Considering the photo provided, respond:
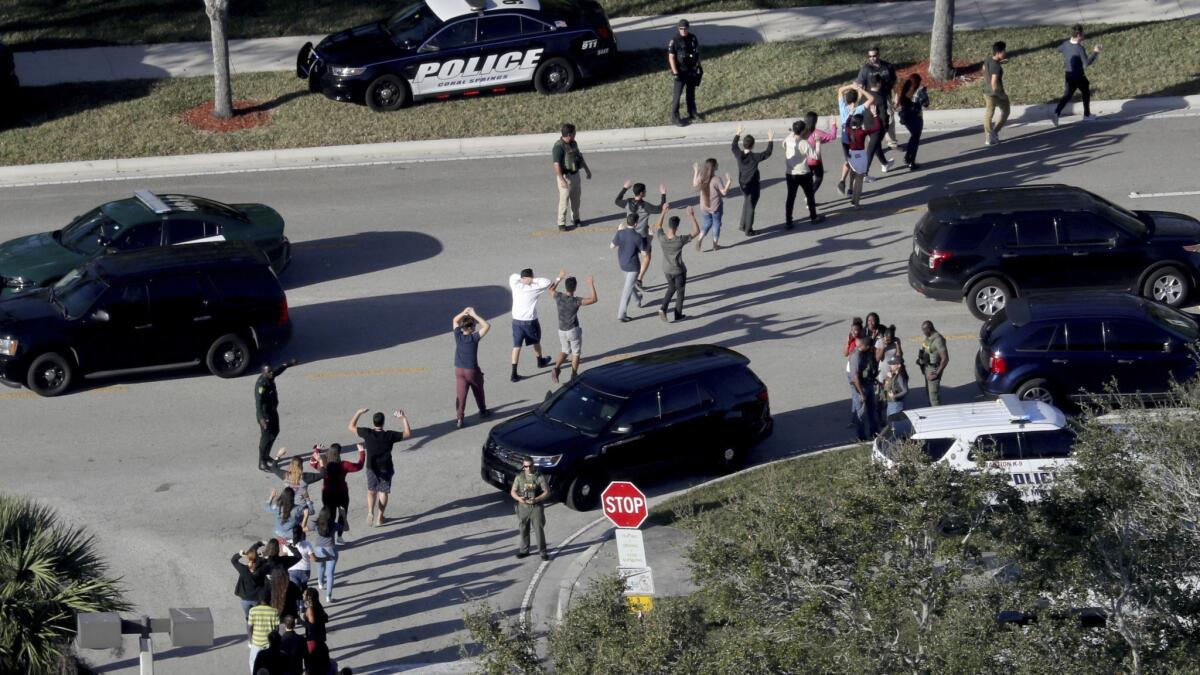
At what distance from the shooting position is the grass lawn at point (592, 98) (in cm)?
2972

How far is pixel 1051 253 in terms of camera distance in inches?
874

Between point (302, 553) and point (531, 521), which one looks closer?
point (302, 553)

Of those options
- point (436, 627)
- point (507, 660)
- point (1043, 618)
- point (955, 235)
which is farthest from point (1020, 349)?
point (507, 660)

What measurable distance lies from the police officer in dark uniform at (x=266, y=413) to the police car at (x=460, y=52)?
11.9 m

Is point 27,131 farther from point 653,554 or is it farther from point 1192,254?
point 1192,254

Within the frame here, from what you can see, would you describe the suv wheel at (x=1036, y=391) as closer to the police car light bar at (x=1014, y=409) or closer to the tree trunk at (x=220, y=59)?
the police car light bar at (x=1014, y=409)

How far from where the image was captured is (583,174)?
28375 mm

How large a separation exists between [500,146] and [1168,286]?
12.3 m

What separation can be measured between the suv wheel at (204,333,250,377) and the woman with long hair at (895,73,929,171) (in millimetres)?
11885

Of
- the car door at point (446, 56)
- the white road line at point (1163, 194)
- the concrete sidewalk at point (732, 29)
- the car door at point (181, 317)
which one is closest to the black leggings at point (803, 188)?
the white road line at point (1163, 194)

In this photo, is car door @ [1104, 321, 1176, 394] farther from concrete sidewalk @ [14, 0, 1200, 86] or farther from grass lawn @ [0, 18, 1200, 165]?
concrete sidewalk @ [14, 0, 1200, 86]

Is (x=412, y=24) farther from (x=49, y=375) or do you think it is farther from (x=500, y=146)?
(x=49, y=375)

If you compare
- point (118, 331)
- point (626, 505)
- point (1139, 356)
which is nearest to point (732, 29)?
point (1139, 356)

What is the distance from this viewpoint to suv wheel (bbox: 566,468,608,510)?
1845 cm
